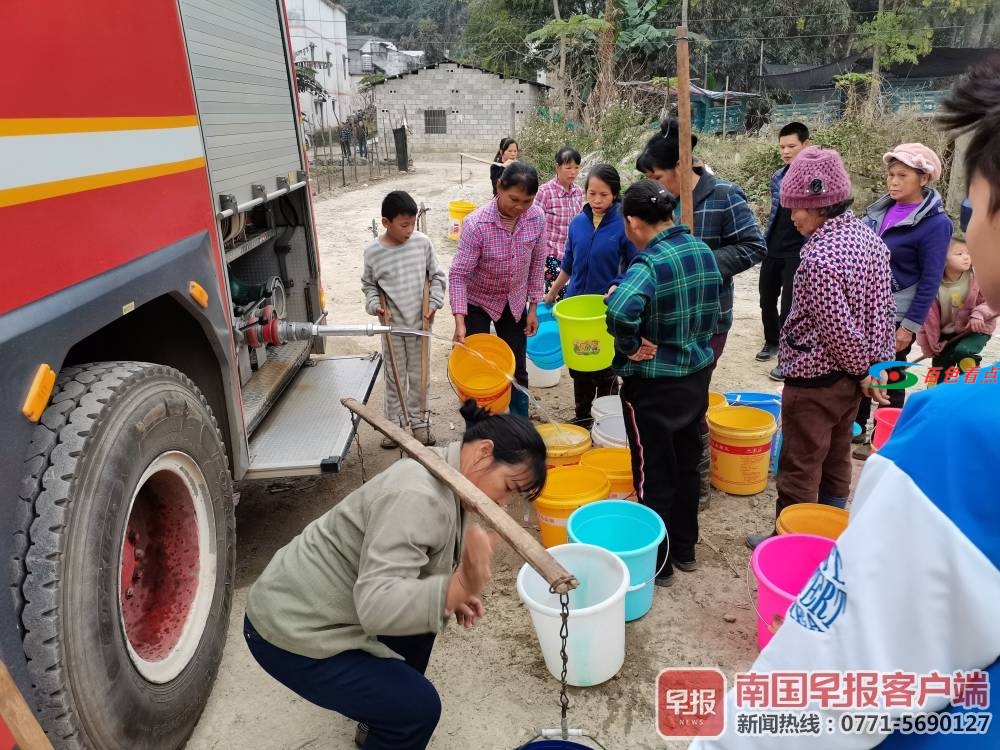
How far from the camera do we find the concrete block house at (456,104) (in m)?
28.5

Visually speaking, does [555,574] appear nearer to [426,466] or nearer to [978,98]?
[426,466]

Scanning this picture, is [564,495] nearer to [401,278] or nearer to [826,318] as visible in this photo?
[826,318]

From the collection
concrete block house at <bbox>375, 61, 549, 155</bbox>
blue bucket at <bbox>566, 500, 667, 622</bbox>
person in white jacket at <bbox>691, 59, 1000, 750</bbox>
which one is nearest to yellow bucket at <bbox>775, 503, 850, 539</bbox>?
blue bucket at <bbox>566, 500, 667, 622</bbox>

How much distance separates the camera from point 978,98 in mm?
877

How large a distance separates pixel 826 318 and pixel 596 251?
1.92 meters

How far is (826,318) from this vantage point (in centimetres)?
293

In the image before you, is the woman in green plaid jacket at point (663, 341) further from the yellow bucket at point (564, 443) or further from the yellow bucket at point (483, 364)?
the yellow bucket at point (483, 364)

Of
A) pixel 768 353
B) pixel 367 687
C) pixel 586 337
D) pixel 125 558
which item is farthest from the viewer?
pixel 768 353

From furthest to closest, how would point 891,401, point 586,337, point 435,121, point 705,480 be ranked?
point 435,121
point 891,401
point 586,337
point 705,480

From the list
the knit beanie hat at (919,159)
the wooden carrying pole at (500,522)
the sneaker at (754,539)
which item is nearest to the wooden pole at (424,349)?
the sneaker at (754,539)

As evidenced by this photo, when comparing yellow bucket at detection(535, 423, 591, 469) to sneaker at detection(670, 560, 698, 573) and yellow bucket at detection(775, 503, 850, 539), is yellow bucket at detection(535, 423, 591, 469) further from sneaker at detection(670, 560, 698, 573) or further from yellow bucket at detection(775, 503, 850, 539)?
yellow bucket at detection(775, 503, 850, 539)

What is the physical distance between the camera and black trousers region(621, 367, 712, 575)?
3098mm

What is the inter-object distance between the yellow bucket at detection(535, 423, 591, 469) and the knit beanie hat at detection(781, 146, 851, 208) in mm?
1764

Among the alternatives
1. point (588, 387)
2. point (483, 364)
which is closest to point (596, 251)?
point (588, 387)
